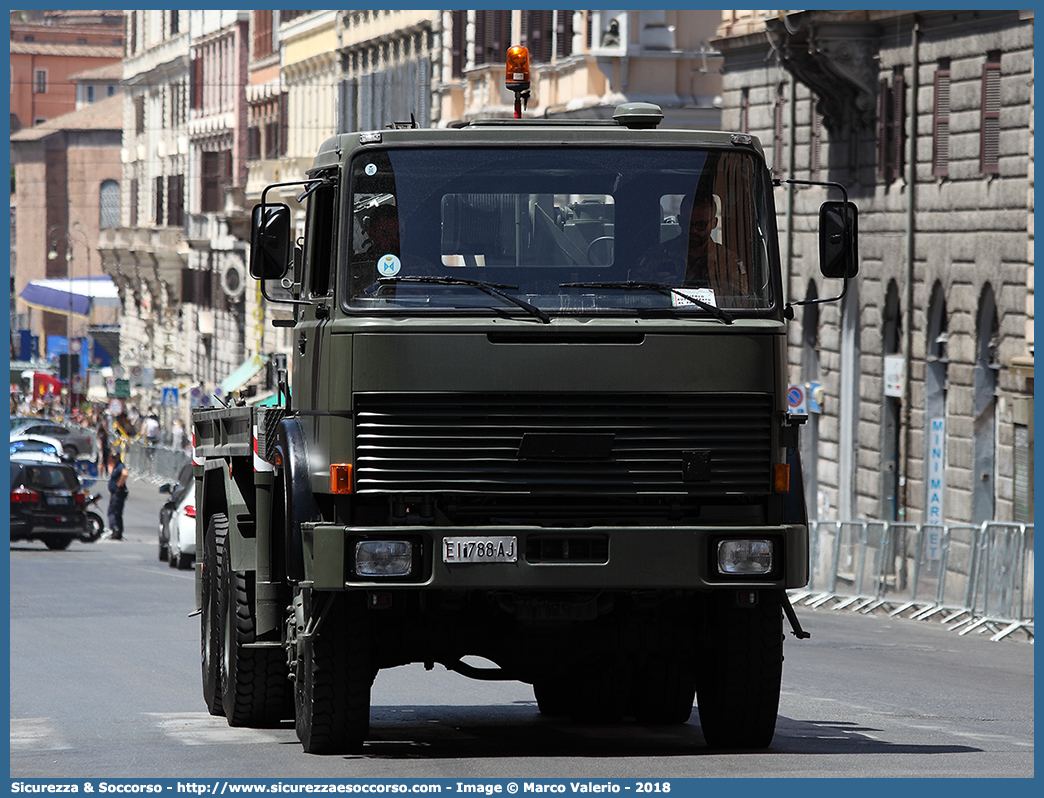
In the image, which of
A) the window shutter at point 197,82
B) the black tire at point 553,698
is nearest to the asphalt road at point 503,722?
the black tire at point 553,698

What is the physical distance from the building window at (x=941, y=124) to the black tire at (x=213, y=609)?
20.7m

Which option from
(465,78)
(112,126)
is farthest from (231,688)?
(112,126)

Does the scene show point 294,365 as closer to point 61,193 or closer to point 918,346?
point 918,346

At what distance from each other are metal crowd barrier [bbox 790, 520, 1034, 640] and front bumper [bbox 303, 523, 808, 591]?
13.7m

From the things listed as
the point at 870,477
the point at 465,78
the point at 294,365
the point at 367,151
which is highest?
the point at 465,78

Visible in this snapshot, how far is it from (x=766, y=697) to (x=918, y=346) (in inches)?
919

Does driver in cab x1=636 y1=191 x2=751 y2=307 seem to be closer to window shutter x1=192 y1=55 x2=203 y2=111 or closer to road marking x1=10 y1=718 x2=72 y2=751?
road marking x1=10 y1=718 x2=72 y2=751

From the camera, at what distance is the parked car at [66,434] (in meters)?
67.8

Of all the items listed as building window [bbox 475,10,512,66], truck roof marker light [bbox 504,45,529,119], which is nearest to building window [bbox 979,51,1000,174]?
building window [bbox 475,10,512,66]

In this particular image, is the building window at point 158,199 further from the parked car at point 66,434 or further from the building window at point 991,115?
the building window at point 991,115

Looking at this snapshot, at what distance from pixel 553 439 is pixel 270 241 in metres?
1.76

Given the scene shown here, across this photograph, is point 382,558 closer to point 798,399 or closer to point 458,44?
point 798,399

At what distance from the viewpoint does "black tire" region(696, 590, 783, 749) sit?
1148 centimetres

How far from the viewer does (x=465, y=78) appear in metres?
52.8
